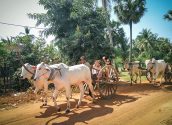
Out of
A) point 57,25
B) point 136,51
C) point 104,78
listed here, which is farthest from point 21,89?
point 136,51

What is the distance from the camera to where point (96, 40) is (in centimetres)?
1836

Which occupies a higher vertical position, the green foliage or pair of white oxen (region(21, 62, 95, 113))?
the green foliage

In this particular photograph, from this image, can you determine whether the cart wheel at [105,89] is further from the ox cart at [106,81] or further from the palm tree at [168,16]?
the palm tree at [168,16]

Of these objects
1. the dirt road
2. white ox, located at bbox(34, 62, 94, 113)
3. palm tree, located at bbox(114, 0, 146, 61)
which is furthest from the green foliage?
palm tree, located at bbox(114, 0, 146, 61)

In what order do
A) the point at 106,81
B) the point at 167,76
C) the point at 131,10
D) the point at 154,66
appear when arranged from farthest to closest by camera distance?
1. the point at 131,10
2. the point at 167,76
3. the point at 154,66
4. the point at 106,81

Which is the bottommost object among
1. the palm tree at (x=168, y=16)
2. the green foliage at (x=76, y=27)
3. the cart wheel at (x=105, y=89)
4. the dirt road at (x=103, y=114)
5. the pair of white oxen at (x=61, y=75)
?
the dirt road at (x=103, y=114)

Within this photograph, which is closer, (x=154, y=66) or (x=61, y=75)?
(x=61, y=75)

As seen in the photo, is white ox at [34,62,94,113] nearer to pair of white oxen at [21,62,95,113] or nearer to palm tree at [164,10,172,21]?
pair of white oxen at [21,62,95,113]

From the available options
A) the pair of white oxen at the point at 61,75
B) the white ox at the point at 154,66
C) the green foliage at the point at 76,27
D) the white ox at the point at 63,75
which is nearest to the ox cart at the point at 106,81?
the pair of white oxen at the point at 61,75

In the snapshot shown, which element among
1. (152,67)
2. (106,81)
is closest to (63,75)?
(106,81)

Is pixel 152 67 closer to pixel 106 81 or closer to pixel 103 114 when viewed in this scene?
pixel 106 81

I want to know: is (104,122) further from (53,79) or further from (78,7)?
(78,7)

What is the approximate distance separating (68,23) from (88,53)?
3580 mm

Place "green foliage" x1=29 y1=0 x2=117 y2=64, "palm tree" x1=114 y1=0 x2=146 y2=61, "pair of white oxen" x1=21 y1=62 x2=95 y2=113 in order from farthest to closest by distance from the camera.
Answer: "palm tree" x1=114 y1=0 x2=146 y2=61 < "green foliage" x1=29 y1=0 x2=117 y2=64 < "pair of white oxen" x1=21 y1=62 x2=95 y2=113
